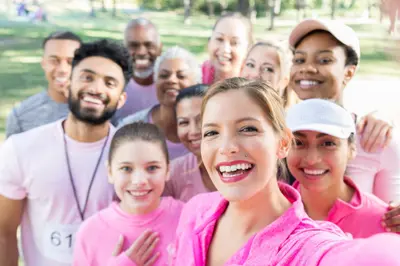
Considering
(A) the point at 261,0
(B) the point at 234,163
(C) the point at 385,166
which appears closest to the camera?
(B) the point at 234,163

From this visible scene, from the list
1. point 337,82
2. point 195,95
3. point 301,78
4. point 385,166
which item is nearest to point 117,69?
point 195,95

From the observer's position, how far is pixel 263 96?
1453 millimetres

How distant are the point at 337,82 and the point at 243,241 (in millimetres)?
1444

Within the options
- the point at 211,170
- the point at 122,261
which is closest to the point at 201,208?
the point at 211,170

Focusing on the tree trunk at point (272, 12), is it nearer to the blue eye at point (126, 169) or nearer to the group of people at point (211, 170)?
the group of people at point (211, 170)

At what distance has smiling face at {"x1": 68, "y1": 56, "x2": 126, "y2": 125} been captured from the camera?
264 cm

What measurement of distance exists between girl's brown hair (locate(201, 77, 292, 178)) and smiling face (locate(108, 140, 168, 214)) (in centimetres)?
88

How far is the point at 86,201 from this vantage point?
2541mm

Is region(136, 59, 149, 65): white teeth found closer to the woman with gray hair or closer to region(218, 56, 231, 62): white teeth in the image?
the woman with gray hair

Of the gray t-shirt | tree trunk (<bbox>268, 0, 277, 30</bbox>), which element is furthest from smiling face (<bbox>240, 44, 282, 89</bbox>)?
tree trunk (<bbox>268, 0, 277, 30</bbox>)

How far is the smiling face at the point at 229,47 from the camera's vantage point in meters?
3.88

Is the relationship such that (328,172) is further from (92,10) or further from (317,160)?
(92,10)

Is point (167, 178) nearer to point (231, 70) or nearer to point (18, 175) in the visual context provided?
point (18, 175)

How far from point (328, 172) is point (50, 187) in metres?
1.40
